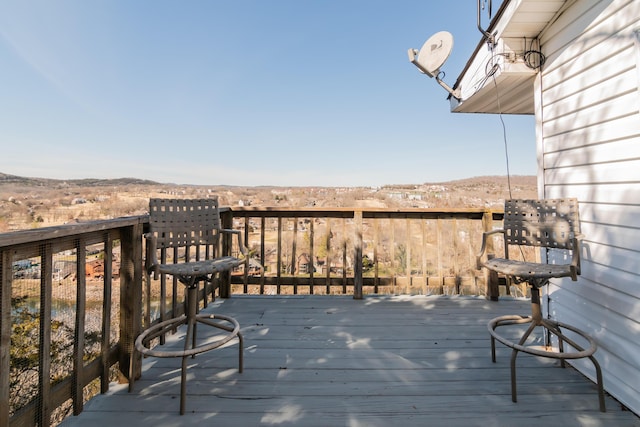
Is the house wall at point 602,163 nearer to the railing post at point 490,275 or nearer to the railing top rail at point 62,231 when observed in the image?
the railing post at point 490,275

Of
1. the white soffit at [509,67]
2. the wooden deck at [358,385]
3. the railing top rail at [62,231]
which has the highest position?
the white soffit at [509,67]

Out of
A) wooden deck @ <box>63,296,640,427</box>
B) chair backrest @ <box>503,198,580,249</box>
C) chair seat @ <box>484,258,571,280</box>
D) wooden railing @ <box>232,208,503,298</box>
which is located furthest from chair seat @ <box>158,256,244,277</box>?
chair backrest @ <box>503,198,580,249</box>

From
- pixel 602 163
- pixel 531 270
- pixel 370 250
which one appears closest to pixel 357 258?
pixel 370 250

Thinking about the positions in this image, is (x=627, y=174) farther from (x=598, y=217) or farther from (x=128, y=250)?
(x=128, y=250)

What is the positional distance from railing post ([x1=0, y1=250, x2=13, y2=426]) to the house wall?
2750mm

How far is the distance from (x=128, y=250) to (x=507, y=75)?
3.08 metres

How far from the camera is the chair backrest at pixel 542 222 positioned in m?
1.80

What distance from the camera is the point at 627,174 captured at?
1530 mm

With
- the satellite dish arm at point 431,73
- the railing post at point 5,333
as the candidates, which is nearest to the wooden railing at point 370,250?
the satellite dish arm at point 431,73

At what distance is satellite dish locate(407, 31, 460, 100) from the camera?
3.25 metres

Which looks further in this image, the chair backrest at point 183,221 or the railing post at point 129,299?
the chair backrest at point 183,221

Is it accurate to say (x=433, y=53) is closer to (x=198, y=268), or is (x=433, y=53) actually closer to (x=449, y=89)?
(x=449, y=89)

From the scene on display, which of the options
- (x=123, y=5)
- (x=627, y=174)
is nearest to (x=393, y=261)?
(x=627, y=174)

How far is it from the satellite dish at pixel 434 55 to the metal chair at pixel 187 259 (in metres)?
2.93
